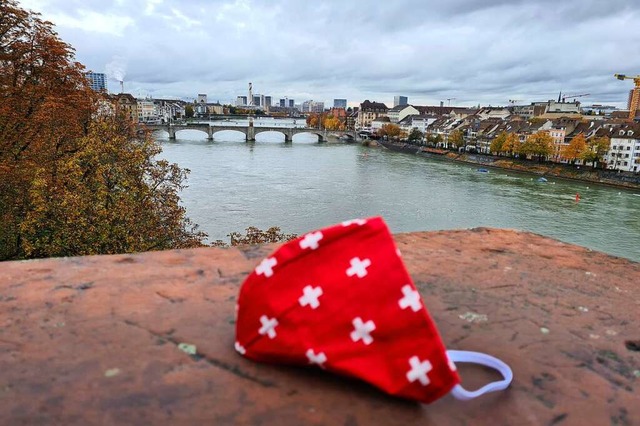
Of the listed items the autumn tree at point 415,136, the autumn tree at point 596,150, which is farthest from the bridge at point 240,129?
the autumn tree at point 596,150

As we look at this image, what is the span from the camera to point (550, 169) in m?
42.1

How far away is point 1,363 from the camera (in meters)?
1.09

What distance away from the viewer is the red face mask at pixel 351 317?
1009 mm

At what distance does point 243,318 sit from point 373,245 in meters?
0.36

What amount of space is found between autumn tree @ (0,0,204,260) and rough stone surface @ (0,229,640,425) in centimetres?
734

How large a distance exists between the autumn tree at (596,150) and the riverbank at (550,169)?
1.49m

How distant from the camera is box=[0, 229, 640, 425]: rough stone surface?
0.97 m

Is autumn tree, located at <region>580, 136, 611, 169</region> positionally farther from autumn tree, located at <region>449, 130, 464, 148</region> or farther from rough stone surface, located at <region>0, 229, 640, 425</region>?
rough stone surface, located at <region>0, 229, 640, 425</region>

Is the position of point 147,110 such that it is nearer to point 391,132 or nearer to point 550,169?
point 391,132

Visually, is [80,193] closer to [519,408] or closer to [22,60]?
[22,60]

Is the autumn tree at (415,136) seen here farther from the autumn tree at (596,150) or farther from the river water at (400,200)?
the river water at (400,200)

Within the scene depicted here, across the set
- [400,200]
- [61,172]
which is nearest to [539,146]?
[400,200]

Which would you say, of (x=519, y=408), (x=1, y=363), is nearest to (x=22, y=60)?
(x=1, y=363)

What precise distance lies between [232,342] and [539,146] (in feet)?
166
